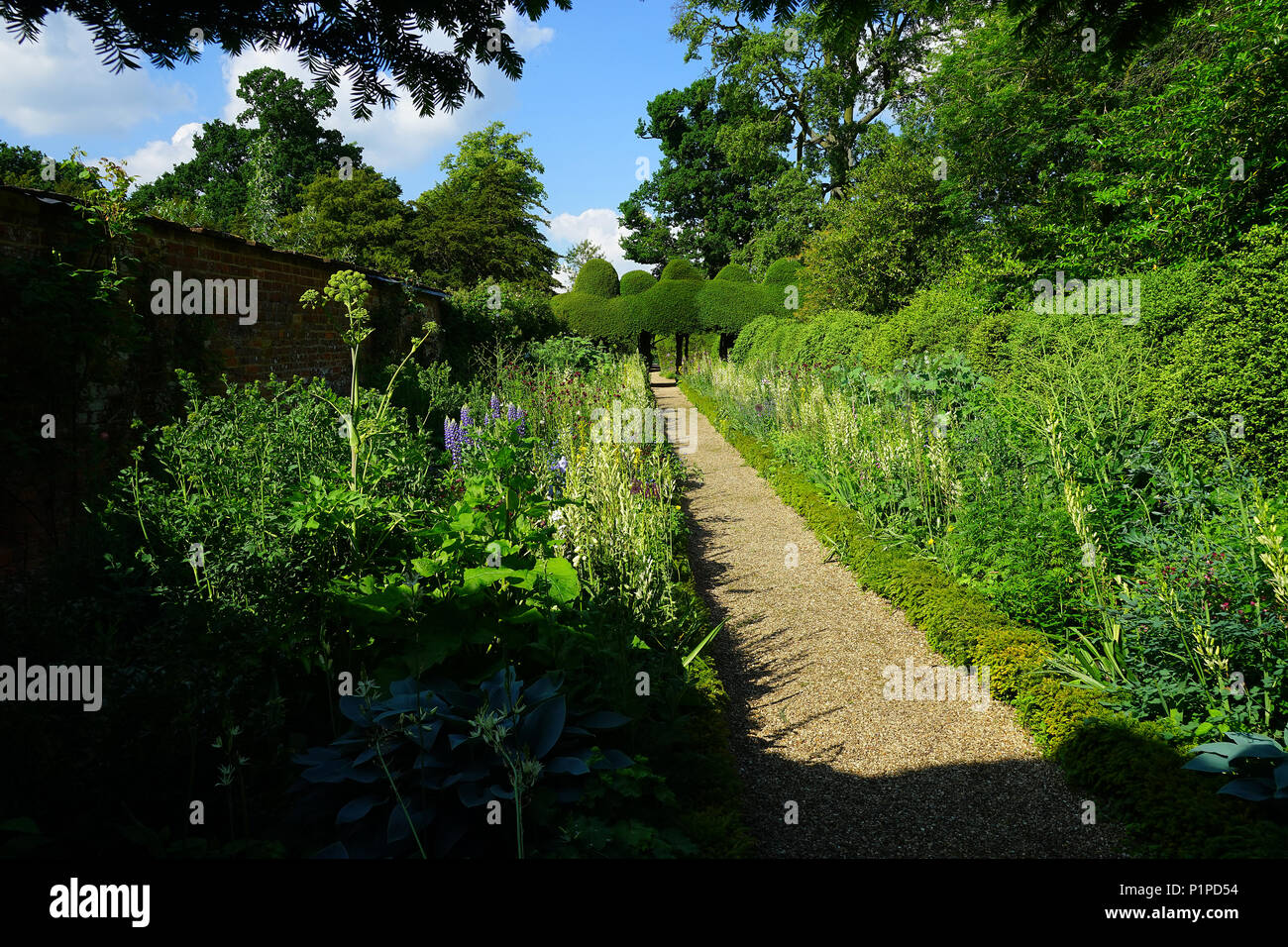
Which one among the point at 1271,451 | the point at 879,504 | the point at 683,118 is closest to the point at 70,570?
the point at 879,504

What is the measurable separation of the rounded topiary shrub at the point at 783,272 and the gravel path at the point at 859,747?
846 inches

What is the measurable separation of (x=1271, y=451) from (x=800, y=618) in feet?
10.1

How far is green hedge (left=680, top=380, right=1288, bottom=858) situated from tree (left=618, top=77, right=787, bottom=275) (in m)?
39.4

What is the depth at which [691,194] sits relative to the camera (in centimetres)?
4447

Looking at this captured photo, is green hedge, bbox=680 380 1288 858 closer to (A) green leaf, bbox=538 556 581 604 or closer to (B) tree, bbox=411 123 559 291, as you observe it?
(A) green leaf, bbox=538 556 581 604

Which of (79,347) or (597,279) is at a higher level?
(597,279)

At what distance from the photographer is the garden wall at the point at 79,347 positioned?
4.40 m

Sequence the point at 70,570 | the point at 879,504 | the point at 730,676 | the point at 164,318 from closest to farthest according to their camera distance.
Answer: the point at 70,570
the point at 730,676
the point at 164,318
the point at 879,504

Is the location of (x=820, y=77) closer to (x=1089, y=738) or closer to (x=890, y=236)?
(x=890, y=236)

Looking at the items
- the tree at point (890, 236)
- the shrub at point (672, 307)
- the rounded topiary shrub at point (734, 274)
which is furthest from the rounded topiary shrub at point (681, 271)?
the tree at point (890, 236)

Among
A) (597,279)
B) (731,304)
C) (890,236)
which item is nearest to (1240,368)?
(890,236)

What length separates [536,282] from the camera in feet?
99.6

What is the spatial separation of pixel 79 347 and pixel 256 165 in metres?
38.6

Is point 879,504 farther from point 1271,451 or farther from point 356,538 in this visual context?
point 356,538
